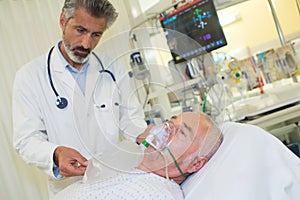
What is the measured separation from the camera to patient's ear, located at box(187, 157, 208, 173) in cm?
109

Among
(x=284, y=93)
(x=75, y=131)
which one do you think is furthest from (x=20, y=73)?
(x=284, y=93)

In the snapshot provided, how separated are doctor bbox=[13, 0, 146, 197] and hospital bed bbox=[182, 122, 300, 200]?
12.7 inches

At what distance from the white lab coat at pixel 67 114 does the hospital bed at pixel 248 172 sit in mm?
312

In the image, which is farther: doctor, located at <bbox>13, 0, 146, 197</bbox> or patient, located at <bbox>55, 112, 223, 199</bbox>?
doctor, located at <bbox>13, 0, 146, 197</bbox>

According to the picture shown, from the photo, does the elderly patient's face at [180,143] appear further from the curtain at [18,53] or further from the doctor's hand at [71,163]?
the curtain at [18,53]

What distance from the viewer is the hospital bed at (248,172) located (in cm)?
89

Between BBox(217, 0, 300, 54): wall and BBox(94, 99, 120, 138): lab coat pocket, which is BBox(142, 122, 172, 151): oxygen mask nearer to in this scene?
BBox(94, 99, 120, 138): lab coat pocket

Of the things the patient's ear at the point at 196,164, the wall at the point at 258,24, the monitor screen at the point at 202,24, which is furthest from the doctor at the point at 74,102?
the wall at the point at 258,24

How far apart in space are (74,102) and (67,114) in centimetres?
19

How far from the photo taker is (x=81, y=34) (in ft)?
4.23

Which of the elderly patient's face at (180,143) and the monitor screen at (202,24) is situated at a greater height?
the monitor screen at (202,24)

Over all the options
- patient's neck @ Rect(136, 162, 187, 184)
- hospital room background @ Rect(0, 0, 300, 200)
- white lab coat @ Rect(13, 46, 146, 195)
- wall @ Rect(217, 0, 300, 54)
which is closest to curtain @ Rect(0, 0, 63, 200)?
hospital room background @ Rect(0, 0, 300, 200)

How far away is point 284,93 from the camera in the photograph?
7.47ft

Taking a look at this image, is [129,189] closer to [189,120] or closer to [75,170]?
[75,170]
